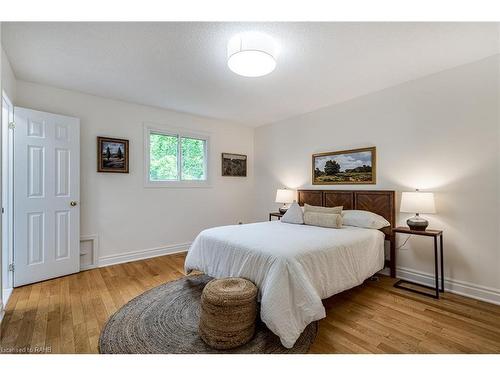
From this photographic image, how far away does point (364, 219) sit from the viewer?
298 centimetres

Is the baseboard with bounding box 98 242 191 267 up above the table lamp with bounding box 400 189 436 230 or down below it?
below

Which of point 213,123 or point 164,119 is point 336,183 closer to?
point 213,123

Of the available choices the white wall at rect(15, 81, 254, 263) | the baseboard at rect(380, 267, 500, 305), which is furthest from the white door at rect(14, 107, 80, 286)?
the baseboard at rect(380, 267, 500, 305)

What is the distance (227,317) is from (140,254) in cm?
264

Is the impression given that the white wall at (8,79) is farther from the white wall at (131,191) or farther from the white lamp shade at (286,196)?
the white lamp shade at (286,196)

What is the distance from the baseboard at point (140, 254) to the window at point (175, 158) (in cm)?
108

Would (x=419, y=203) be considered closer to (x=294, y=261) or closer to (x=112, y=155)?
(x=294, y=261)

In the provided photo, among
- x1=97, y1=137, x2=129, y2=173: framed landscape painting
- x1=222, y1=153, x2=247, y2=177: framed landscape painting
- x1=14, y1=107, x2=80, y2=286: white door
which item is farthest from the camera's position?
x1=222, y1=153, x2=247, y2=177: framed landscape painting

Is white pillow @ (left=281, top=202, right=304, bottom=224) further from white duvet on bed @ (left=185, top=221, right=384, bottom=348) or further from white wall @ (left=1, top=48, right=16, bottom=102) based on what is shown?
white wall @ (left=1, top=48, right=16, bottom=102)

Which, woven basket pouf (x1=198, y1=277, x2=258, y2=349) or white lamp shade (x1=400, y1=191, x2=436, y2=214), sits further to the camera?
white lamp shade (x1=400, y1=191, x2=436, y2=214)

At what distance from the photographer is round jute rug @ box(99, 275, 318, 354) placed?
1.64m

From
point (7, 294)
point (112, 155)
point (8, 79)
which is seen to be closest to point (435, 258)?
point (112, 155)

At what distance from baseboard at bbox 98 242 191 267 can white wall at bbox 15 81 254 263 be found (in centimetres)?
3
